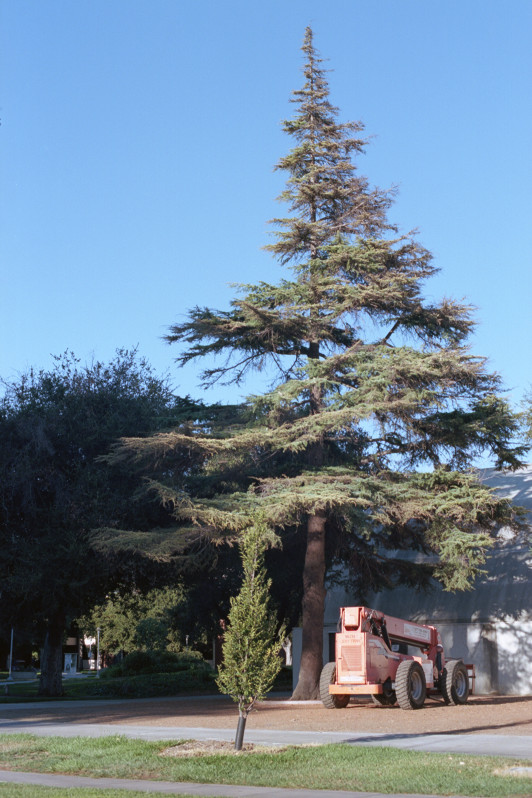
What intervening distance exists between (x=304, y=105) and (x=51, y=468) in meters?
16.0

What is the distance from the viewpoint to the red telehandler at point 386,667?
23.4m

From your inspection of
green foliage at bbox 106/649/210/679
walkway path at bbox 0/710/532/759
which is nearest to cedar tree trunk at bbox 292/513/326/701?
walkway path at bbox 0/710/532/759

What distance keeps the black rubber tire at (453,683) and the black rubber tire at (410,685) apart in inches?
52.8

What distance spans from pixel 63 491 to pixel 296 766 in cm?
1986

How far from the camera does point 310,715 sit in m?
22.9

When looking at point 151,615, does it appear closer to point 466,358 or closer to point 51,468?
point 51,468

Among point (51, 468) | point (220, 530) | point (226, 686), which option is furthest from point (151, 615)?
point (226, 686)

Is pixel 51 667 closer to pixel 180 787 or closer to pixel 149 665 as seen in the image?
pixel 149 665

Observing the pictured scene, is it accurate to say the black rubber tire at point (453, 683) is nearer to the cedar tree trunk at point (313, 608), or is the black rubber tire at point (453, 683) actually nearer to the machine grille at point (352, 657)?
the machine grille at point (352, 657)

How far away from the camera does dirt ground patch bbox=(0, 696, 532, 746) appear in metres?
19.2

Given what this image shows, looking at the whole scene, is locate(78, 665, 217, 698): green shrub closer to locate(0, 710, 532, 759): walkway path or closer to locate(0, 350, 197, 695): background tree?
locate(0, 350, 197, 695): background tree

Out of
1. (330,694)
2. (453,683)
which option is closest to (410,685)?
(330,694)

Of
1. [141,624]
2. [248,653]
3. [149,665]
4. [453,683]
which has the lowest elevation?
[149,665]

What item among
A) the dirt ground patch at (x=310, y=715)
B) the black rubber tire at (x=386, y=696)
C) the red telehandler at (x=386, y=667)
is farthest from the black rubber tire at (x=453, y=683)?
the black rubber tire at (x=386, y=696)
